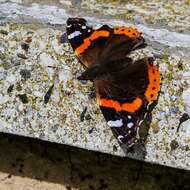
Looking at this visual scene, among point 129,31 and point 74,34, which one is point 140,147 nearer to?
point 129,31

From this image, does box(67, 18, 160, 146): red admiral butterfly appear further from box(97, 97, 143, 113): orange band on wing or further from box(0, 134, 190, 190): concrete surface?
box(0, 134, 190, 190): concrete surface

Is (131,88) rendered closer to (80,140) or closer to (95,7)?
(80,140)

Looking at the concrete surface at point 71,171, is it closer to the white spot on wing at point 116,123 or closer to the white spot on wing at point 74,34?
the white spot on wing at point 116,123

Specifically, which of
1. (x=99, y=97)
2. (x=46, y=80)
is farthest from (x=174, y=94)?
(x=46, y=80)

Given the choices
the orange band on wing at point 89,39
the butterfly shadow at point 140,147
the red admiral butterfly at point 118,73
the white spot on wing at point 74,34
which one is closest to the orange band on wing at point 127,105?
the red admiral butterfly at point 118,73

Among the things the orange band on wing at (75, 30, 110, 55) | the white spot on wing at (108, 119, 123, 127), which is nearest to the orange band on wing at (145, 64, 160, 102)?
the white spot on wing at (108, 119, 123, 127)
